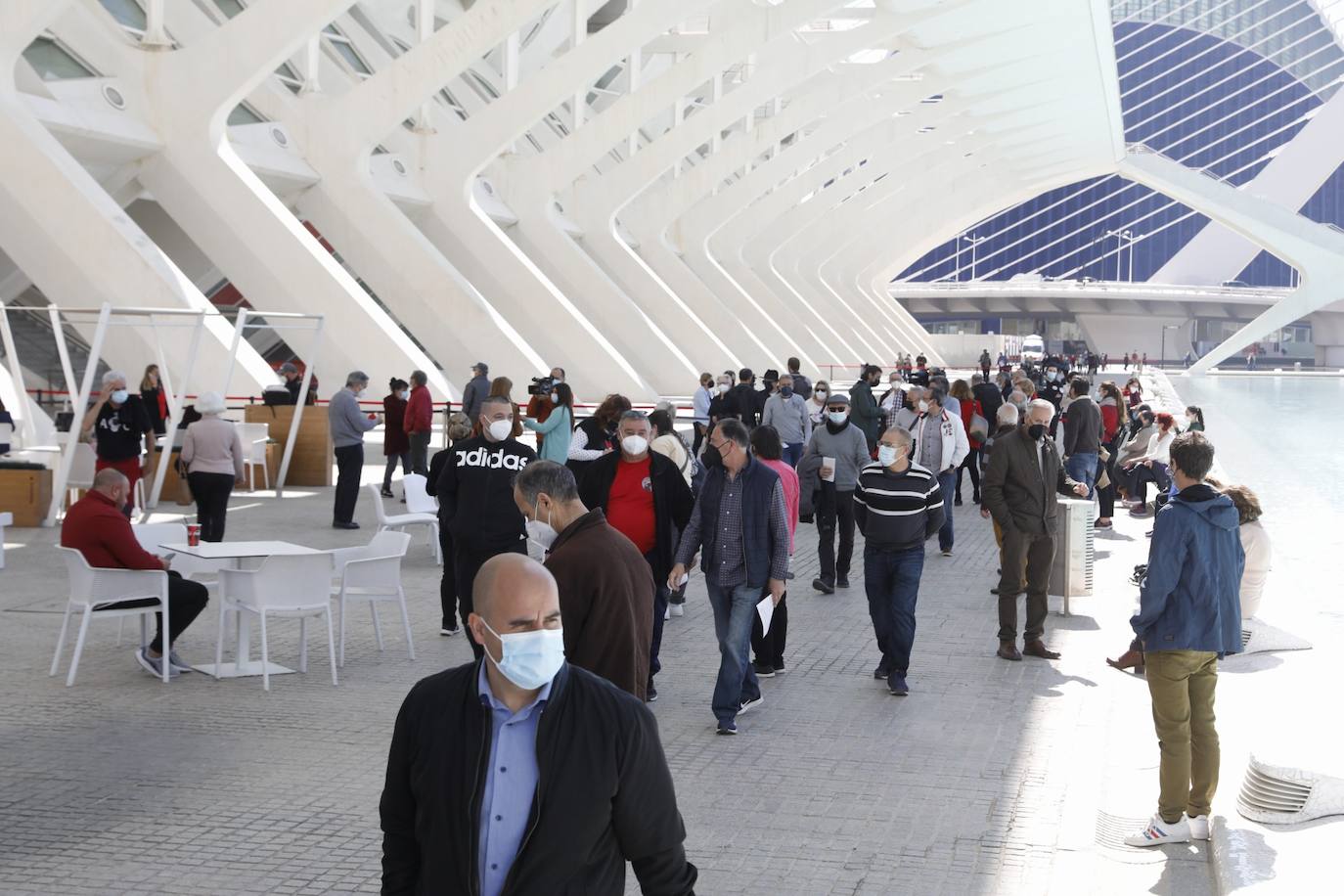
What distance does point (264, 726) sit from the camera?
662 cm

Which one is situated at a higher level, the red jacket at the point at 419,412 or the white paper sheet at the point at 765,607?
the red jacket at the point at 419,412

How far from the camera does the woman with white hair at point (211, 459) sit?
10.5 meters

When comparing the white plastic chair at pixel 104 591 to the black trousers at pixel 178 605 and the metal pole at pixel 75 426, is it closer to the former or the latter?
the black trousers at pixel 178 605

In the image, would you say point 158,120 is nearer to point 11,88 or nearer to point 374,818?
point 11,88

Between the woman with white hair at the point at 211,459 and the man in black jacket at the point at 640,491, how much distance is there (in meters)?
4.56

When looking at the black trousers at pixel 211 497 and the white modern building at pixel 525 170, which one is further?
the white modern building at pixel 525 170

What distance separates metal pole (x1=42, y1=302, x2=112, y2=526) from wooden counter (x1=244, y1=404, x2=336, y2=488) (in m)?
3.15

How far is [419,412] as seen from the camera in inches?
571

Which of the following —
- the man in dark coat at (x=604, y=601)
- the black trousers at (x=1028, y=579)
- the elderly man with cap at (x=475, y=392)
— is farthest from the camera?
the elderly man with cap at (x=475, y=392)

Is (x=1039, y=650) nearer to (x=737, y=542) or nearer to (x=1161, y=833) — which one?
(x=737, y=542)

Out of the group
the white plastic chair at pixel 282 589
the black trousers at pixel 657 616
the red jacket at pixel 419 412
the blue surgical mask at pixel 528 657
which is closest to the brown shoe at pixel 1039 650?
the black trousers at pixel 657 616

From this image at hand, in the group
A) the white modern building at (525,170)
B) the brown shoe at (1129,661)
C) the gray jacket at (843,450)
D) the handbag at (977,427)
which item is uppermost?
the white modern building at (525,170)

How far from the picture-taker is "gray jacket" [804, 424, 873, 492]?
10547mm

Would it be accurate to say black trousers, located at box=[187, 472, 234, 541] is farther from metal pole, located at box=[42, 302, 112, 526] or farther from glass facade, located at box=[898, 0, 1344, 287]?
glass facade, located at box=[898, 0, 1344, 287]
